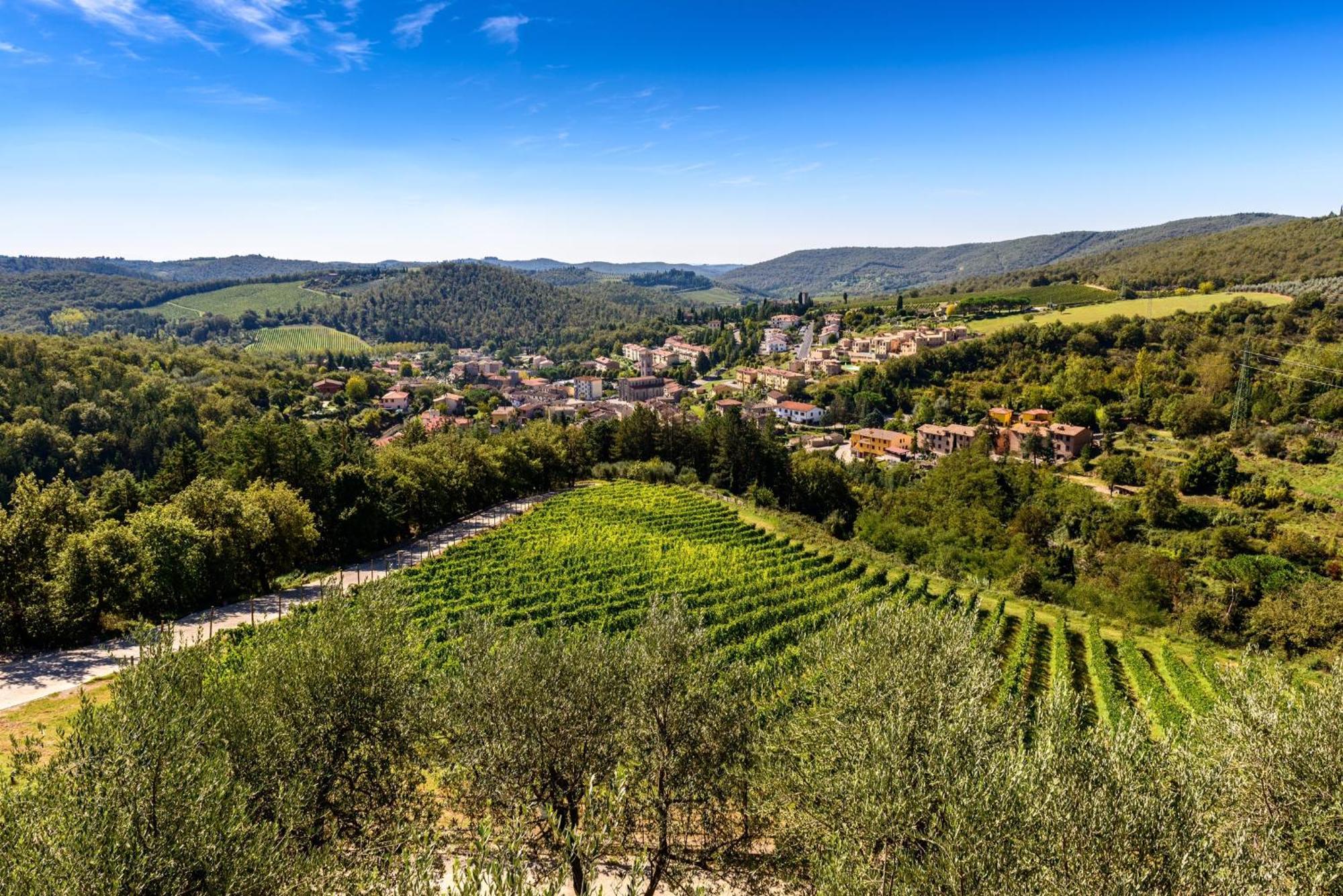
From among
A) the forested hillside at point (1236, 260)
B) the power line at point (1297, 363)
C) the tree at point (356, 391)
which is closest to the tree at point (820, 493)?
the power line at point (1297, 363)

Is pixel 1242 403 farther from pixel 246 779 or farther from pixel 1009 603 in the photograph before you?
pixel 246 779

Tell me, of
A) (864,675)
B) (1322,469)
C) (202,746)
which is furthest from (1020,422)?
(202,746)

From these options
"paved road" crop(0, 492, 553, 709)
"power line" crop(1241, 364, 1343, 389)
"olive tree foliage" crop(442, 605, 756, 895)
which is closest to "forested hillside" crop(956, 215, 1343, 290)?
"power line" crop(1241, 364, 1343, 389)

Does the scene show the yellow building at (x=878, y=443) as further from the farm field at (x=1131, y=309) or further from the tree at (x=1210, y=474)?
the farm field at (x=1131, y=309)

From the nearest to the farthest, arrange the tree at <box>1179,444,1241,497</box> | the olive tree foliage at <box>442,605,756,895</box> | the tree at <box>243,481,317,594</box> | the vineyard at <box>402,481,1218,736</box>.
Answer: the olive tree foliage at <box>442,605,756,895</box>
the vineyard at <box>402,481,1218,736</box>
the tree at <box>243,481,317,594</box>
the tree at <box>1179,444,1241,497</box>

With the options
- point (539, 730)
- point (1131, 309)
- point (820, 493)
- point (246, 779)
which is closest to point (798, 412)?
point (820, 493)

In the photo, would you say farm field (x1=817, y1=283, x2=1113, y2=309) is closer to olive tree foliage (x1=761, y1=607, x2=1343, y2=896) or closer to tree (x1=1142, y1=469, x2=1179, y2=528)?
tree (x1=1142, y1=469, x2=1179, y2=528)

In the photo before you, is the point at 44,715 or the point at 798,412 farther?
the point at 798,412
